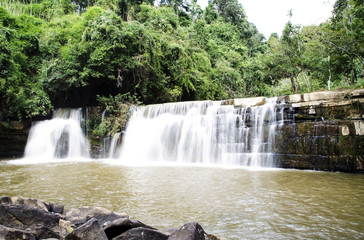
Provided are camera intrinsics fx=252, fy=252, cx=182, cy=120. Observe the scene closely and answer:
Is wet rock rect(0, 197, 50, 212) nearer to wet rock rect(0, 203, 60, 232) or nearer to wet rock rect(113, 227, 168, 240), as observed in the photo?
wet rock rect(0, 203, 60, 232)

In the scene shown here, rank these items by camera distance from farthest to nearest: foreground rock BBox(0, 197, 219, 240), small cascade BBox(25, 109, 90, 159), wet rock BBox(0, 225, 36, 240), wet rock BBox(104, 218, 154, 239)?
1. small cascade BBox(25, 109, 90, 159)
2. wet rock BBox(104, 218, 154, 239)
3. foreground rock BBox(0, 197, 219, 240)
4. wet rock BBox(0, 225, 36, 240)

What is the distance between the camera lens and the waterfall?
9.95 metres

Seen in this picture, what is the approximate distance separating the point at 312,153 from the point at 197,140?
15.1 feet

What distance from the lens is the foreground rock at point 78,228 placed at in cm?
240

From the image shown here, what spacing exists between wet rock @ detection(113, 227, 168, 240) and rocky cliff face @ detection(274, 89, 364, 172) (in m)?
7.72

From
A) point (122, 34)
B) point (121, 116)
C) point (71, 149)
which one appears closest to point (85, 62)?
point (122, 34)

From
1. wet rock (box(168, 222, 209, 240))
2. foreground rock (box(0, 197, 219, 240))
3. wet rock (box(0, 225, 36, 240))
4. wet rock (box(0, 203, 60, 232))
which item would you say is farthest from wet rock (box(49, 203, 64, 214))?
wet rock (box(168, 222, 209, 240))

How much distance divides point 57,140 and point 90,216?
38.8 feet

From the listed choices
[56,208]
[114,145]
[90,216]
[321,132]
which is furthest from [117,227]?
[114,145]

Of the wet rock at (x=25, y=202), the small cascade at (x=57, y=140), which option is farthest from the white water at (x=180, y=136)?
the wet rock at (x=25, y=202)

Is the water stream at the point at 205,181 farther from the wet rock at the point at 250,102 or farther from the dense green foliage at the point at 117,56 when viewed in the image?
the dense green foliage at the point at 117,56

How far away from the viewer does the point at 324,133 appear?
878 cm

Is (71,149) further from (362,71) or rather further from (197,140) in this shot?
(362,71)

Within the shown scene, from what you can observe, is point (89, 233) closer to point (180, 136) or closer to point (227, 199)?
point (227, 199)
